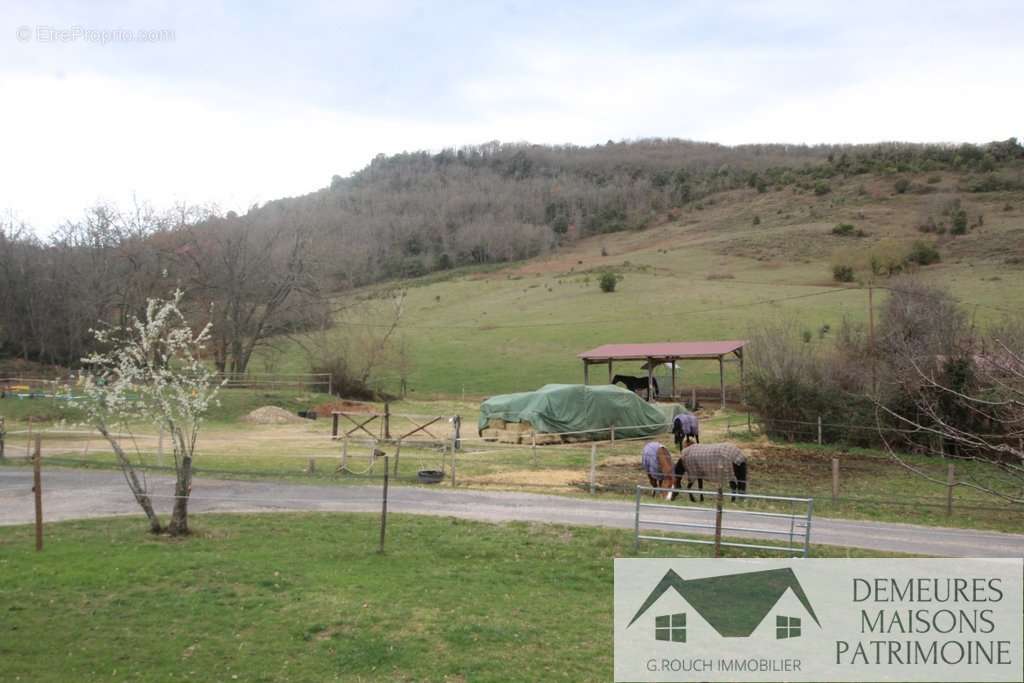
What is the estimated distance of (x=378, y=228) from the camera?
131500 millimetres

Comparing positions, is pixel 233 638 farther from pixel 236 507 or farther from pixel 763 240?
pixel 763 240

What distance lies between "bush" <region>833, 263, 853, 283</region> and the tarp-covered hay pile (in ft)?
132

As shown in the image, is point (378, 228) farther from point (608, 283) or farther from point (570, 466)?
point (570, 466)

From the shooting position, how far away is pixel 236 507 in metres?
15.4

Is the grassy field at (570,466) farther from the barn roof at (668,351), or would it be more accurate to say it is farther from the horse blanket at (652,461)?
the barn roof at (668,351)

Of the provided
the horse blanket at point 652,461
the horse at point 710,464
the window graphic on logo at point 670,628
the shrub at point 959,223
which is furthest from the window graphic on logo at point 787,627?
the shrub at point 959,223

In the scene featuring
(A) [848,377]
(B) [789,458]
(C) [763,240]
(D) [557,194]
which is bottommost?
(B) [789,458]

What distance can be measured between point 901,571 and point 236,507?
12038mm

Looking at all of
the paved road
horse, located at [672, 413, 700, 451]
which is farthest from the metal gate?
horse, located at [672, 413, 700, 451]

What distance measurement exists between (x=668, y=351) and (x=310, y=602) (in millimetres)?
32735

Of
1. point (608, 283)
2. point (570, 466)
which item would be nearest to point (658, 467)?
point (570, 466)

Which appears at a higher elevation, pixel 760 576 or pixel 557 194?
pixel 557 194

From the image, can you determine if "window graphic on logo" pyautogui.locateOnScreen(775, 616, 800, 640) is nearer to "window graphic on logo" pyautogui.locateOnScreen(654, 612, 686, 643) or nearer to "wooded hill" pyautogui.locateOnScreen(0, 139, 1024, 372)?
"window graphic on logo" pyautogui.locateOnScreen(654, 612, 686, 643)

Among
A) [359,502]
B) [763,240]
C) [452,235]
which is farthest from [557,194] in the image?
[359,502]
